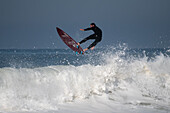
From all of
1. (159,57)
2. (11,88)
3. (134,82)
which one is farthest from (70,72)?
(159,57)

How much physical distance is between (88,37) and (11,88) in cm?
558

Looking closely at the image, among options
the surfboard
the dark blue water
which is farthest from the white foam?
the surfboard

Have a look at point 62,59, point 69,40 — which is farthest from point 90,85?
point 62,59

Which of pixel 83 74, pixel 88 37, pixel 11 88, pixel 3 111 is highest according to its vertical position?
pixel 88 37

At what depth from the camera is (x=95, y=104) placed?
669cm

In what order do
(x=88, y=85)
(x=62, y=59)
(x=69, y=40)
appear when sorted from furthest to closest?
(x=62, y=59), (x=69, y=40), (x=88, y=85)

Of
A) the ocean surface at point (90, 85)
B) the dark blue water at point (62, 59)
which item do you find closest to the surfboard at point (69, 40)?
the dark blue water at point (62, 59)

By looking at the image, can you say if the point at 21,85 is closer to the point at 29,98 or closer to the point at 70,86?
the point at 29,98

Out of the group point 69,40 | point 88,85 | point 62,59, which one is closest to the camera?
point 88,85

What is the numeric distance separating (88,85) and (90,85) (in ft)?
0.29

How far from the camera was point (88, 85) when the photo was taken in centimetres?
763

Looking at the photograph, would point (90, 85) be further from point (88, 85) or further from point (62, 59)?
point (62, 59)

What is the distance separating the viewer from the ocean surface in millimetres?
6012

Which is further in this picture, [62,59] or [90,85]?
[62,59]
